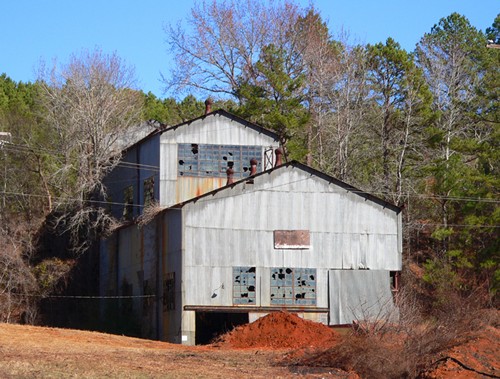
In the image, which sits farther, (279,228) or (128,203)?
(128,203)

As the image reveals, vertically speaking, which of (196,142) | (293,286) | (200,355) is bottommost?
(200,355)

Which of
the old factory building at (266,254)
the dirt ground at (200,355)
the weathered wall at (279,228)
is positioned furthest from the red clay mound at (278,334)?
the weathered wall at (279,228)

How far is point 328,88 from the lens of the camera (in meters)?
64.8

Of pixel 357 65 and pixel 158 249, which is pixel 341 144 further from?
pixel 158 249

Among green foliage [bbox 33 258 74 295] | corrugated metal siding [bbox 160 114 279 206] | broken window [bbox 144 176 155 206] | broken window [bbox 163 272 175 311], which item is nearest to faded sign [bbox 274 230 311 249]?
broken window [bbox 163 272 175 311]

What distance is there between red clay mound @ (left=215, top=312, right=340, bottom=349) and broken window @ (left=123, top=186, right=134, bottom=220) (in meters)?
15.4

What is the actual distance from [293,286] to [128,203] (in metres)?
13.0

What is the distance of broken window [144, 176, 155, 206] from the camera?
48844mm

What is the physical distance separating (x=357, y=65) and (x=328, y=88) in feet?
7.47

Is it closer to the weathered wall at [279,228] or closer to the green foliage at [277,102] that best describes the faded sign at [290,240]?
the weathered wall at [279,228]

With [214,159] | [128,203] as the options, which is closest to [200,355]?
[214,159]

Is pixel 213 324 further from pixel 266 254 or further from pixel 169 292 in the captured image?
pixel 266 254

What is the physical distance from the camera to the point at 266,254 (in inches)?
1660

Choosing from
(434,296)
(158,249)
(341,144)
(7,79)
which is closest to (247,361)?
(158,249)
